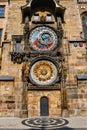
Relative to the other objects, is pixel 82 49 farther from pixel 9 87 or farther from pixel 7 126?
pixel 7 126

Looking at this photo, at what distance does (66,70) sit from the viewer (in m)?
20.8

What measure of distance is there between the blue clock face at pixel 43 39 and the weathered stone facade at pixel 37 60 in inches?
17.9

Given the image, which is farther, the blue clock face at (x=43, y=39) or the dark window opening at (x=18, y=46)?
the blue clock face at (x=43, y=39)

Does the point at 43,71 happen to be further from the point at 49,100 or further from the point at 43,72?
the point at 49,100

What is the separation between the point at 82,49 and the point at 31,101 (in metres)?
7.21

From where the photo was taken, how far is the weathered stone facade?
64.7 ft

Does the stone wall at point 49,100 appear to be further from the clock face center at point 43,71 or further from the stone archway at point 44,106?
the clock face center at point 43,71

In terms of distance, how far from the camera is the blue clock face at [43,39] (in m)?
22.0

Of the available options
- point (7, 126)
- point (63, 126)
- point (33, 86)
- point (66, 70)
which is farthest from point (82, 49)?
point (7, 126)

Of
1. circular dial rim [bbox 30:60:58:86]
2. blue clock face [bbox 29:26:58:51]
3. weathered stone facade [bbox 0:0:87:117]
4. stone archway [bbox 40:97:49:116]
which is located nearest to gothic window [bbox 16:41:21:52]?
weathered stone facade [bbox 0:0:87:117]

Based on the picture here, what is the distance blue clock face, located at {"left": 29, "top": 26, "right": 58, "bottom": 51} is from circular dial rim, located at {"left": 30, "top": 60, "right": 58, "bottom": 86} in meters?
1.67

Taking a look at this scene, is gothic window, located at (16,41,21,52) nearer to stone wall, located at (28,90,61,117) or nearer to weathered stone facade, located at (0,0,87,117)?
weathered stone facade, located at (0,0,87,117)

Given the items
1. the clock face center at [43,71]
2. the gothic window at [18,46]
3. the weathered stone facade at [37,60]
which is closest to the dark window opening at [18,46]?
the gothic window at [18,46]

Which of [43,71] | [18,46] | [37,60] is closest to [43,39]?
[37,60]
